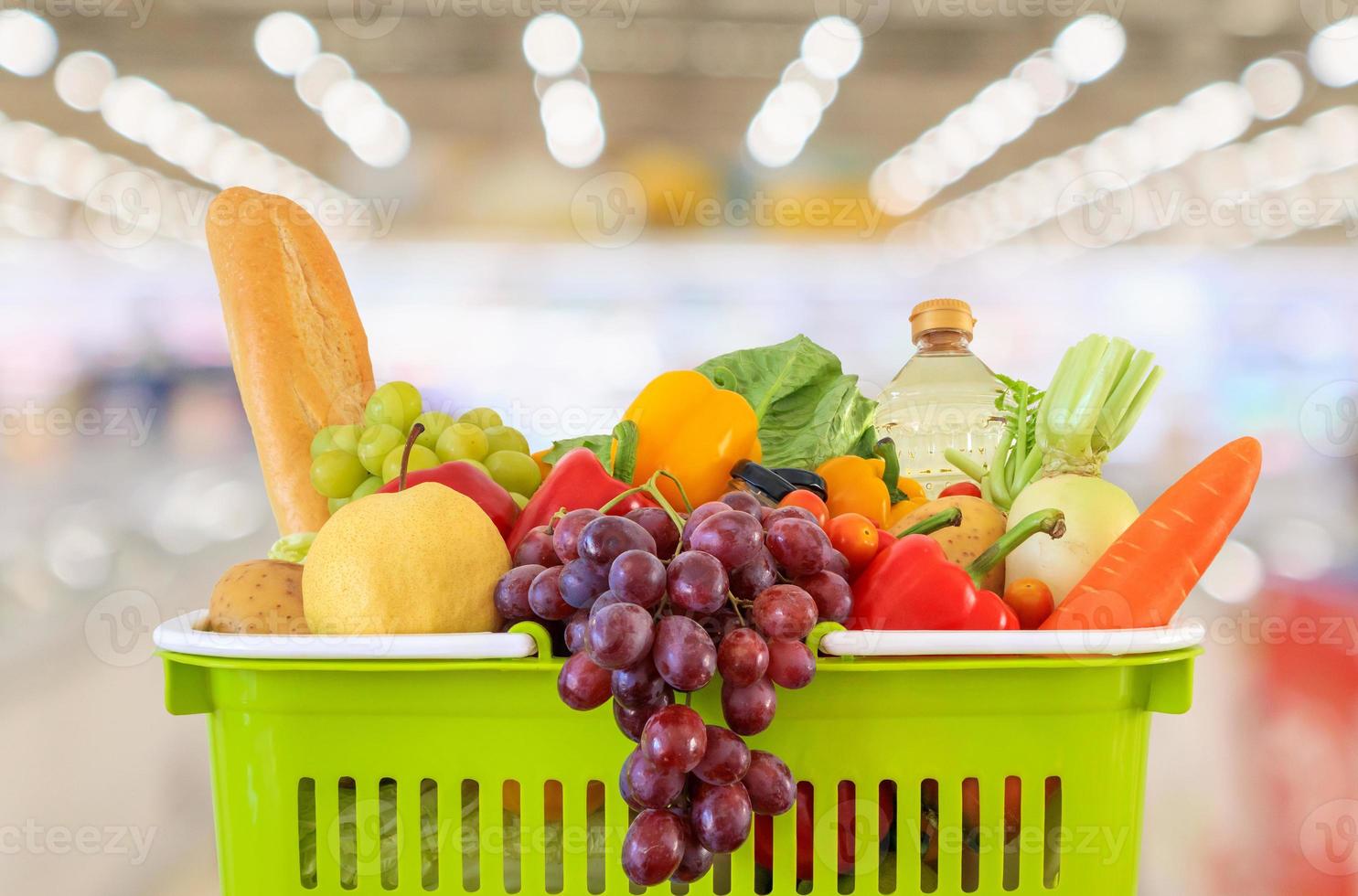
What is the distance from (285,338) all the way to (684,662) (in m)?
0.65

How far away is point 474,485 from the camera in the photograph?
0.72 m

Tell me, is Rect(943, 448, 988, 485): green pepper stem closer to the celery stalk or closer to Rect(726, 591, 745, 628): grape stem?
the celery stalk

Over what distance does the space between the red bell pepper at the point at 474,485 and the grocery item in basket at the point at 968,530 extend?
12.6 inches

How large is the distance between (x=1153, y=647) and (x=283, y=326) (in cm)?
82

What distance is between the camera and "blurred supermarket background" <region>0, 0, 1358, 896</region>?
482 cm

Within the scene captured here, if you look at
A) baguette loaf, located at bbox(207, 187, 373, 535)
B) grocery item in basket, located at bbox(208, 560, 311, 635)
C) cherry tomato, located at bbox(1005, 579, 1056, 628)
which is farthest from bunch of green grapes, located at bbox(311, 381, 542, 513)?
cherry tomato, located at bbox(1005, 579, 1056, 628)

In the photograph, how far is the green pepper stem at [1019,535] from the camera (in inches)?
26.2

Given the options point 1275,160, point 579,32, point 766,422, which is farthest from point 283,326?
point 1275,160

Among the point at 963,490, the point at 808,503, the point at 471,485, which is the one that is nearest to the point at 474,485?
the point at 471,485

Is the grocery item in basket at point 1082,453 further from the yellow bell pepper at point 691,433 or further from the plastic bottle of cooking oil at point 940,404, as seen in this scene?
the yellow bell pepper at point 691,433

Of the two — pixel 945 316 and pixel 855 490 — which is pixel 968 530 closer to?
pixel 855 490

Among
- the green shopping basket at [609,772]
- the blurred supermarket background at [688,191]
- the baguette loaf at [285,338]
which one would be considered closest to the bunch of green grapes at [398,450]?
the baguette loaf at [285,338]

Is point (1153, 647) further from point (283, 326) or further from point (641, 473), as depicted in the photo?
point (283, 326)

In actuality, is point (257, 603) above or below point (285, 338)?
below
